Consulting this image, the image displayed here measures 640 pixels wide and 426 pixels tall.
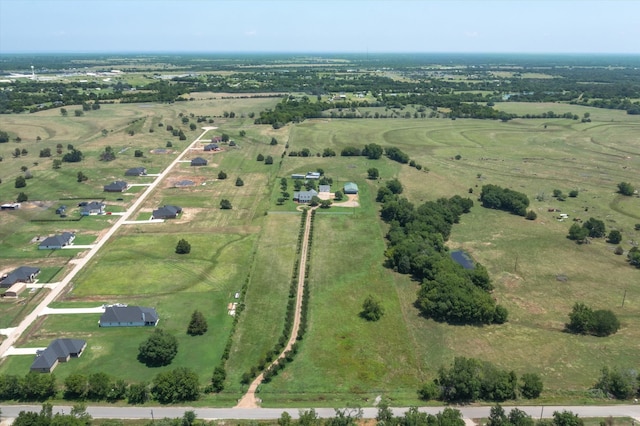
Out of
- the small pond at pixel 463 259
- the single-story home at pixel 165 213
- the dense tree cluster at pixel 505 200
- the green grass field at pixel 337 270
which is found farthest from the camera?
the dense tree cluster at pixel 505 200

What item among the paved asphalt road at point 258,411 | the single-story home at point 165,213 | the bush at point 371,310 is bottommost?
the paved asphalt road at point 258,411

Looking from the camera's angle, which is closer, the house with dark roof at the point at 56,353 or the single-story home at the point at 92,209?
the house with dark roof at the point at 56,353

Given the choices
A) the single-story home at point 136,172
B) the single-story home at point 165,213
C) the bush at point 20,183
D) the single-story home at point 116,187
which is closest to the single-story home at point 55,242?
the single-story home at point 165,213

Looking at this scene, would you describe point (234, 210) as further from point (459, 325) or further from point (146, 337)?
point (459, 325)

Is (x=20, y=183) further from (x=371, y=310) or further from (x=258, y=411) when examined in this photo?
(x=258, y=411)

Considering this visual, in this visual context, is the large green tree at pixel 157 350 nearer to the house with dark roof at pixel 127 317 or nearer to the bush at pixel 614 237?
the house with dark roof at pixel 127 317

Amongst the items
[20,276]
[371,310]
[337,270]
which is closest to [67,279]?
[20,276]

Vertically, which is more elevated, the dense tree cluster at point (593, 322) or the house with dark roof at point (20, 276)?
the house with dark roof at point (20, 276)
